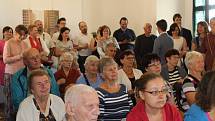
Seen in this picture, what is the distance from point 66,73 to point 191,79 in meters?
1.90

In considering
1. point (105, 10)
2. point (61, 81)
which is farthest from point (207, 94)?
point (105, 10)

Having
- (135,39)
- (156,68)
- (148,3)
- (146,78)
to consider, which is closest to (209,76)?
(146,78)

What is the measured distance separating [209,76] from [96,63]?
7.76 feet

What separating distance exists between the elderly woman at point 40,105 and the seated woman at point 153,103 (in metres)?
0.77

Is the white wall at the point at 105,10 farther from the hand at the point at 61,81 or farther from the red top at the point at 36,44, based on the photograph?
the hand at the point at 61,81

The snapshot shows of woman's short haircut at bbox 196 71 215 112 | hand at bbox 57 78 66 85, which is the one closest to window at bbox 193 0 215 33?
hand at bbox 57 78 66 85

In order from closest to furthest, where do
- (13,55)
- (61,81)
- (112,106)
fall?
1. (112,106)
2. (61,81)
3. (13,55)

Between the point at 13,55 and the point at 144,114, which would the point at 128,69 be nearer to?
the point at 144,114

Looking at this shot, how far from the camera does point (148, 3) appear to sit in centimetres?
902

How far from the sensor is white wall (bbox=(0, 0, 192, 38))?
8695mm

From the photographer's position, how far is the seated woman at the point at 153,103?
2.98 metres

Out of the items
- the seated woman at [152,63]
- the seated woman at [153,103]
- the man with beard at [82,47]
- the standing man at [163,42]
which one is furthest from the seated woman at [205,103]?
the man with beard at [82,47]

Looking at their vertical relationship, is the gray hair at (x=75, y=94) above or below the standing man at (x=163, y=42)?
below

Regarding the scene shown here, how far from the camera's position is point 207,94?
8.81 ft
